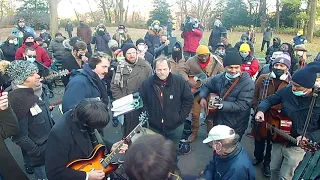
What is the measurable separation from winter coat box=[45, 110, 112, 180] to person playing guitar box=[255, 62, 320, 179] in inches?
97.4

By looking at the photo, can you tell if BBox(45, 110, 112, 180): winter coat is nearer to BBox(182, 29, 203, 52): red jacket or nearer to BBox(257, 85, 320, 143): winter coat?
BBox(257, 85, 320, 143): winter coat

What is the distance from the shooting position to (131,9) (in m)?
52.1

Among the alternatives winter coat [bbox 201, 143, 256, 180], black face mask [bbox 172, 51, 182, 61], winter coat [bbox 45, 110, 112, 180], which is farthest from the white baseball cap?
black face mask [bbox 172, 51, 182, 61]

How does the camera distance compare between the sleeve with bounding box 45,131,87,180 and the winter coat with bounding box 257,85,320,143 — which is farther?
the winter coat with bounding box 257,85,320,143

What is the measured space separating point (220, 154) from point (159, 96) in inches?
61.2

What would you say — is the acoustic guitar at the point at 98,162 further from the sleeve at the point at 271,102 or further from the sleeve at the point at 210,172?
the sleeve at the point at 271,102

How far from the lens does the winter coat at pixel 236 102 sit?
4441 millimetres

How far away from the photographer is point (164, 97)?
4.59 meters

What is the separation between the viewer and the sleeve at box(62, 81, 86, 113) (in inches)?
160

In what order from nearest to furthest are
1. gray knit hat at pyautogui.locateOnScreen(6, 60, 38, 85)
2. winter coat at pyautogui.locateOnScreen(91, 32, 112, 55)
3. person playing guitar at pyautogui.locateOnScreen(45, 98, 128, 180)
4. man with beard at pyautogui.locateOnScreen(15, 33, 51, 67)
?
person playing guitar at pyautogui.locateOnScreen(45, 98, 128, 180)
gray knit hat at pyautogui.locateOnScreen(6, 60, 38, 85)
man with beard at pyautogui.locateOnScreen(15, 33, 51, 67)
winter coat at pyautogui.locateOnScreen(91, 32, 112, 55)

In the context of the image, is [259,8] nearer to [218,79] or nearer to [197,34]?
[197,34]

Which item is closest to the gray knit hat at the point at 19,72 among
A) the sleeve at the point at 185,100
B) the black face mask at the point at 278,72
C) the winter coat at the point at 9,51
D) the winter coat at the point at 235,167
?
the sleeve at the point at 185,100

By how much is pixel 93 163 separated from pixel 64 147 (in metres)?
0.51

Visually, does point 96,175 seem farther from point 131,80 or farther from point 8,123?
Result: point 131,80
